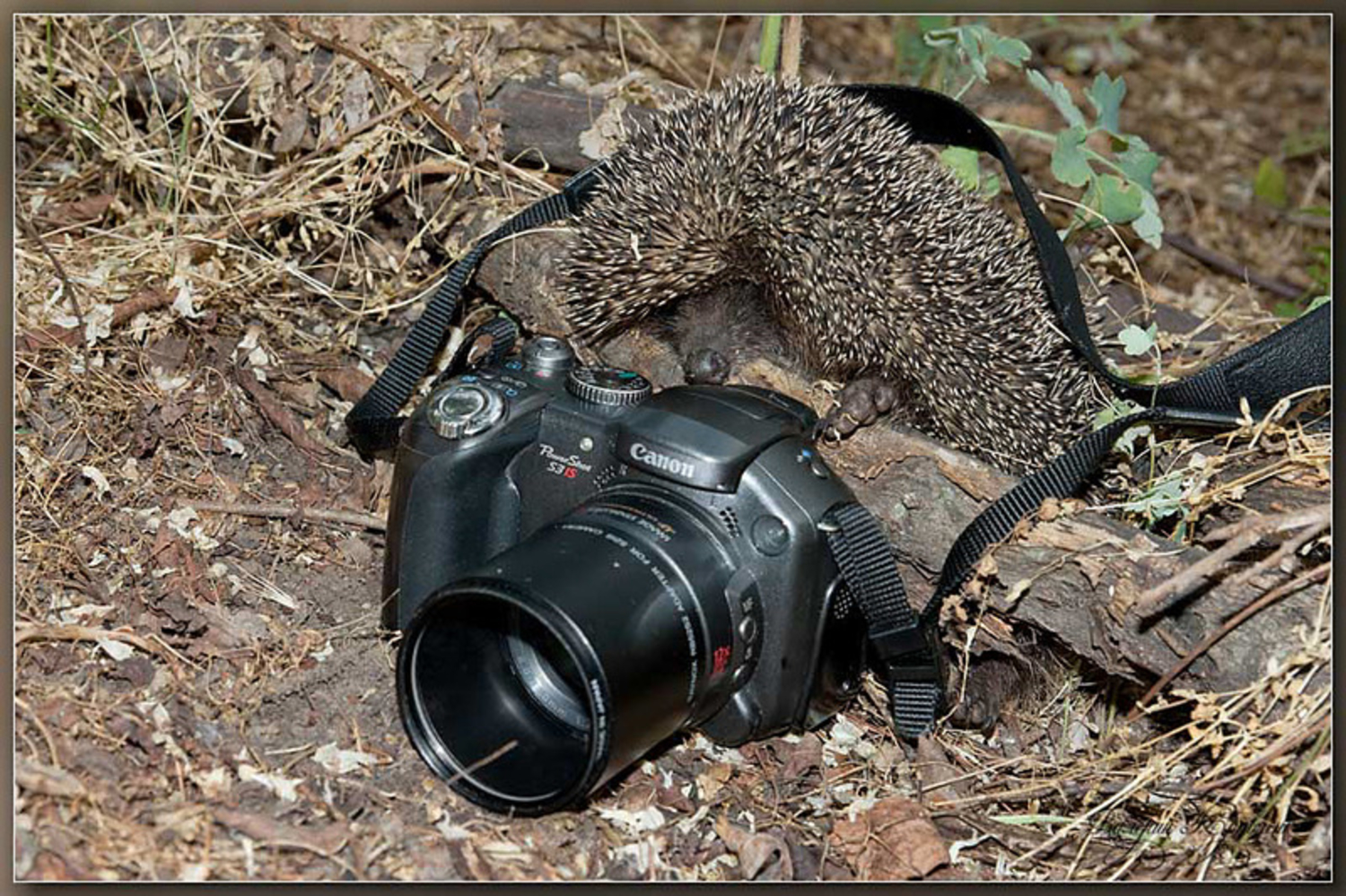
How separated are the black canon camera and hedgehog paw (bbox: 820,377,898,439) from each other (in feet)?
1.15

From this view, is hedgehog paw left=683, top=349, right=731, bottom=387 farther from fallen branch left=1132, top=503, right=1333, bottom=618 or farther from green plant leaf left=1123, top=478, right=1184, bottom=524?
fallen branch left=1132, top=503, right=1333, bottom=618

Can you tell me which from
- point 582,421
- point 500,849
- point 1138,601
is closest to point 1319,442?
point 1138,601

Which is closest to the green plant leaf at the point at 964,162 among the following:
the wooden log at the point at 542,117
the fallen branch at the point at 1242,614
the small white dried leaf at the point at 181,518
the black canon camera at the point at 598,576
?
the wooden log at the point at 542,117

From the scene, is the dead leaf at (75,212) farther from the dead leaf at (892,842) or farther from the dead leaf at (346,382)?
the dead leaf at (892,842)

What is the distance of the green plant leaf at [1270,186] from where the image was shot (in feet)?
18.9

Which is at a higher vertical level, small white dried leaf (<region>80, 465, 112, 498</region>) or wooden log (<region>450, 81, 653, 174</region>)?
wooden log (<region>450, 81, 653, 174</region>)

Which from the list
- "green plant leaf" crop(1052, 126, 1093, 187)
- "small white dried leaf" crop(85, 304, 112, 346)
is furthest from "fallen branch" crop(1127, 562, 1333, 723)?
"small white dried leaf" crop(85, 304, 112, 346)

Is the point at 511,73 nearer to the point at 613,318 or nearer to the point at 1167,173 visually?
the point at 613,318

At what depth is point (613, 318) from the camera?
11.1 feet

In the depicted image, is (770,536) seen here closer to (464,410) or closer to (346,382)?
(464,410)

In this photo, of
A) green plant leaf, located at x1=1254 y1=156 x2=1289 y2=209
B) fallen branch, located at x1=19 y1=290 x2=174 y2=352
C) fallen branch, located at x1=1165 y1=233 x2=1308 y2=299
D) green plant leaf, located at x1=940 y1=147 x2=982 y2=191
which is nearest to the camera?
fallen branch, located at x1=19 y1=290 x2=174 y2=352

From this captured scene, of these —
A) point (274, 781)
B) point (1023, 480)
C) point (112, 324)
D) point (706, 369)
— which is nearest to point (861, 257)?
point (706, 369)

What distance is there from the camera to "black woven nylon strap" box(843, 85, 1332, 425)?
2.98 m

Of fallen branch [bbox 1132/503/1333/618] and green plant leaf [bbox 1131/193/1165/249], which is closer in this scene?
fallen branch [bbox 1132/503/1333/618]
